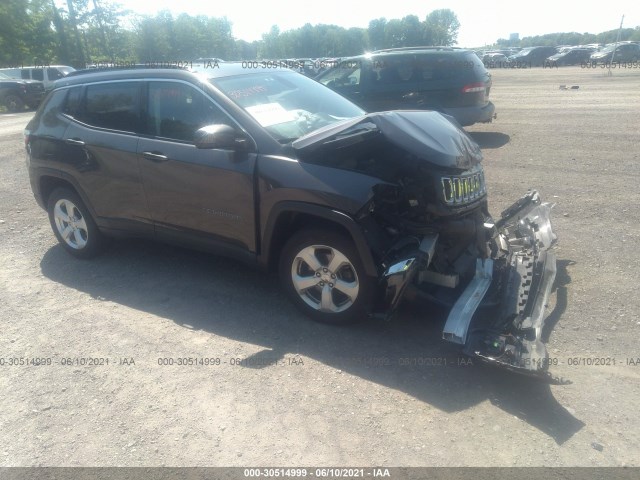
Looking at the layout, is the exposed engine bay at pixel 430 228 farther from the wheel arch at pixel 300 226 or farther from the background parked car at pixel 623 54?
the background parked car at pixel 623 54

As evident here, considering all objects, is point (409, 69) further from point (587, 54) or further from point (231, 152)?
point (587, 54)

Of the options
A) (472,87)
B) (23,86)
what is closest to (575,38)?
(23,86)

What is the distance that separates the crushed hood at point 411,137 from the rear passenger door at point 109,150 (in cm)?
170

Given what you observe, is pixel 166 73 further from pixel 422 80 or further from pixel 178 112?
pixel 422 80

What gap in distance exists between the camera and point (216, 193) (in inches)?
163

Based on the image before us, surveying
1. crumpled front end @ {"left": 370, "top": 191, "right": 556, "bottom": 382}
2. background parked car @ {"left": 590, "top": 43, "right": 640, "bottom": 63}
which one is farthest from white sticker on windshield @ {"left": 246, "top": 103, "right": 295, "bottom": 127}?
background parked car @ {"left": 590, "top": 43, "right": 640, "bottom": 63}

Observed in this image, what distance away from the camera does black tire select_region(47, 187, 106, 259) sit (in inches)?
207

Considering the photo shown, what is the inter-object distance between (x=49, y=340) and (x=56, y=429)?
3.69ft

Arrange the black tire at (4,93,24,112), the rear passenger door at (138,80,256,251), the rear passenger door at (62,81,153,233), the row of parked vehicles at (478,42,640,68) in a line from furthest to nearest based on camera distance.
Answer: the row of parked vehicles at (478,42,640,68) < the black tire at (4,93,24,112) < the rear passenger door at (62,81,153,233) < the rear passenger door at (138,80,256,251)

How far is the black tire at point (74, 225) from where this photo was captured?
207 inches

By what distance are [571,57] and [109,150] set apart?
51.1 metres

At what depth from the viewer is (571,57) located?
4672 centimetres

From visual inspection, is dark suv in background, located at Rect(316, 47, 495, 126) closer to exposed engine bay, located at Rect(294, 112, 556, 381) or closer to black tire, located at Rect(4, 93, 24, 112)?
exposed engine bay, located at Rect(294, 112, 556, 381)

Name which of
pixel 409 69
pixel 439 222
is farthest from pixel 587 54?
pixel 439 222
